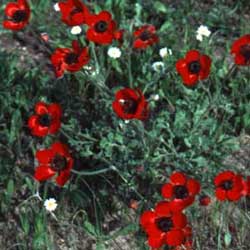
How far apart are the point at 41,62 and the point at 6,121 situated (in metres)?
0.48

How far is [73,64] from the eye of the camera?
2.98 meters

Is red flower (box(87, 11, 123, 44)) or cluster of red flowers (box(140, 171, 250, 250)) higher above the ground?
red flower (box(87, 11, 123, 44))

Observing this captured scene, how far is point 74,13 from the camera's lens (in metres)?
3.12

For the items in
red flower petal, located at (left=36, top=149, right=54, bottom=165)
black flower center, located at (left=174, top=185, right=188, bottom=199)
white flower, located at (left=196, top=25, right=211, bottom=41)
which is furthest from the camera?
white flower, located at (left=196, top=25, right=211, bottom=41)

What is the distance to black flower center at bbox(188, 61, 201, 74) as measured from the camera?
2.93 meters

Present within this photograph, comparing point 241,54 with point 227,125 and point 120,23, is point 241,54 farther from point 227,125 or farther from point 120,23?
point 120,23

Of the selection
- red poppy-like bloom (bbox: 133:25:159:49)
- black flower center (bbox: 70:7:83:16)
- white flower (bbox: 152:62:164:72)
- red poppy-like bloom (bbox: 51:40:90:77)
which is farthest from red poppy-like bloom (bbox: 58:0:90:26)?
white flower (bbox: 152:62:164:72)

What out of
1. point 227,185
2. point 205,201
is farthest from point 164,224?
point 205,201

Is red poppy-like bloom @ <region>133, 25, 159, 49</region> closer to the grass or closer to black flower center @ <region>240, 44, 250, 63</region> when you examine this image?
the grass

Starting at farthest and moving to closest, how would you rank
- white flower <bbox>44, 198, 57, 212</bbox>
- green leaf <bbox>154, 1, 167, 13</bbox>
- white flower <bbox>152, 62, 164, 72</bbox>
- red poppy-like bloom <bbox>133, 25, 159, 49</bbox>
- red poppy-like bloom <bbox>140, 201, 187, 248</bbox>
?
1. green leaf <bbox>154, 1, 167, 13</bbox>
2. white flower <bbox>152, 62, 164, 72</bbox>
3. red poppy-like bloom <bbox>133, 25, 159, 49</bbox>
4. white flower <bbox>44, 198, 57, 212</bbox>
5. red poppy-like bloom <bbox>140, 201, 187, 248</bbox>

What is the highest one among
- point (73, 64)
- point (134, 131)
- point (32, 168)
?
point (73, 64)

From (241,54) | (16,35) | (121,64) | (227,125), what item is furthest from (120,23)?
(241,54)

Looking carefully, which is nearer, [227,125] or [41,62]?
[227,125]

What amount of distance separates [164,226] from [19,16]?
1124 millimetres
